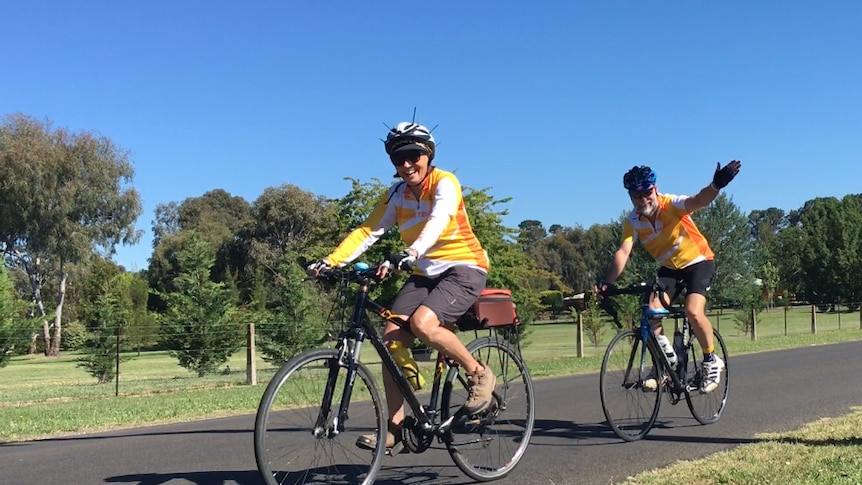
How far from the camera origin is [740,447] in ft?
18.6

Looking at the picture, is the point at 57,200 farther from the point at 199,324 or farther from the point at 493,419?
the point at 493,419

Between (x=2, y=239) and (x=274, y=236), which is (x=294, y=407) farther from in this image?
(x=274, y=236)

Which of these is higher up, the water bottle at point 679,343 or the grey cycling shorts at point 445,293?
the grey cycling shorts at point 445,293

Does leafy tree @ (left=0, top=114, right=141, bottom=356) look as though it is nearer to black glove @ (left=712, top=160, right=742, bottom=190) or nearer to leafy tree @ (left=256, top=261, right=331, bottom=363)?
leafy tree @ (left=256, top=261, right=331, bottom=363)

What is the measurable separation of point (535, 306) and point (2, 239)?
116ft

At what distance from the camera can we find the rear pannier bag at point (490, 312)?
16.3 feet

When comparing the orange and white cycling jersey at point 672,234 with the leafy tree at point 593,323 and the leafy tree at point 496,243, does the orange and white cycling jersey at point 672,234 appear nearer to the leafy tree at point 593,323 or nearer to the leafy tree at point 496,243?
the leafy tree at point 496,243

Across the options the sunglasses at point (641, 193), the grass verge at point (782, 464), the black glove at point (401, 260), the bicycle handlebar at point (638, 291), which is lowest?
the grass verge at point (782, 464)

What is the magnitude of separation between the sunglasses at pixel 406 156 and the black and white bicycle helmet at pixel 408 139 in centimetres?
2

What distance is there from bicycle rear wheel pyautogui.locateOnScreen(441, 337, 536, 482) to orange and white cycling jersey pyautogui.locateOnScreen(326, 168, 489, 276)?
61 cm

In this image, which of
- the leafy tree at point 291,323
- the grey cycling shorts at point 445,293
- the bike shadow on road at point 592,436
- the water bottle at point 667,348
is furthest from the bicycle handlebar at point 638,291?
the leafy tree at point 291,323

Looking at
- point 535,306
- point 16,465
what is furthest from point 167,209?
point 16,465

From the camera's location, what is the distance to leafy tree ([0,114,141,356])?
4462 centimetres

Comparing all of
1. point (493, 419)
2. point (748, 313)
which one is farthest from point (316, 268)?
point (748, 313)
